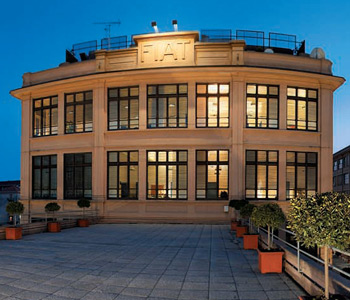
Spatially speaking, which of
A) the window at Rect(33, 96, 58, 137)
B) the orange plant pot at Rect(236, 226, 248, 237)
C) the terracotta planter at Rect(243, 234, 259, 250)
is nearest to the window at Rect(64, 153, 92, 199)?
the window at Rect(33, 96, 58, 137)

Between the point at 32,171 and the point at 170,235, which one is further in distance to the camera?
the point at 32,171

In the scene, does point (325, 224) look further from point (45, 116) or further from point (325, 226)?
point (45, 116)

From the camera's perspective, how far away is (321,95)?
74.7ft

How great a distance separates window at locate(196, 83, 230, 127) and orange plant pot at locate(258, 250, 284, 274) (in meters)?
14.2

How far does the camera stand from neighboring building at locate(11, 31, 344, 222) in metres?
21.6

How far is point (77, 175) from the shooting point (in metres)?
23.9

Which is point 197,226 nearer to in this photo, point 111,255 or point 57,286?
point 111,255

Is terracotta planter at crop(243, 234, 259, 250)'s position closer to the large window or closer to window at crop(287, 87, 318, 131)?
the large window

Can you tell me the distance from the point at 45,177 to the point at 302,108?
2178 cm

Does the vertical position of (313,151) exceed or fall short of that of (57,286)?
→ it exceeds it

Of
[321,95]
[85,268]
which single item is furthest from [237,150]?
[85,268]

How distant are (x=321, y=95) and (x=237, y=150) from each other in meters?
8.11

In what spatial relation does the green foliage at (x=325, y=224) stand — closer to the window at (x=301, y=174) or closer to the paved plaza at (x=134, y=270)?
the paved plaza at (x=134, y=270)

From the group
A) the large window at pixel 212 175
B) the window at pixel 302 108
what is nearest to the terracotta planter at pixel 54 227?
the large window at pixel 212 175
